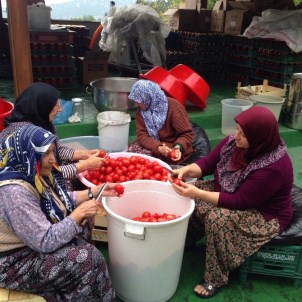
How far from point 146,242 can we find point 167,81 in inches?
111

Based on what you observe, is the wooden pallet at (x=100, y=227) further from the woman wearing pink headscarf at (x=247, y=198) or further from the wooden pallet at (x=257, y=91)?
the wooden pallet at (x=257, y=91)

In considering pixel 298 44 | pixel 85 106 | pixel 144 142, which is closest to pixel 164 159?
pixel 144 142

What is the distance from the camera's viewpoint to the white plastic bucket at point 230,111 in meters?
4.51

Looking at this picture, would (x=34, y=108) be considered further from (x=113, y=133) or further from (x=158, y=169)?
(x=113, y=133)

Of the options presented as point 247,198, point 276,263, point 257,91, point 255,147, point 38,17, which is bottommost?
point 276,263

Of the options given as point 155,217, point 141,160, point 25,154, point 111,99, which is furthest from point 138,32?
point 25,154

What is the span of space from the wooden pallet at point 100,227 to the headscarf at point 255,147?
0.87 metres

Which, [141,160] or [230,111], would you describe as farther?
[230,111]

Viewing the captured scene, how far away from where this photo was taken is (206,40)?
21.1 feet

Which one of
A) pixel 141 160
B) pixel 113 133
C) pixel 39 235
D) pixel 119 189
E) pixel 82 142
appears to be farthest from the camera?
pixel 113 133

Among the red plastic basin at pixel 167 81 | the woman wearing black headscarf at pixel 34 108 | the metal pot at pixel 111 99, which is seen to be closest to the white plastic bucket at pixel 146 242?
the woman wearing black headscarf at pixel 34 108

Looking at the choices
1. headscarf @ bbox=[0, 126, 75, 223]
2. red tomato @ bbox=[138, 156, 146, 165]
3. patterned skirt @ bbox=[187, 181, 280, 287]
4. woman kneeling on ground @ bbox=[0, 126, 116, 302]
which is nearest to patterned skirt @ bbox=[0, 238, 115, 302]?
woman kneeling on ground @ bbox=[0, 126, 116, 302]

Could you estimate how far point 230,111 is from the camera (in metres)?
4.54

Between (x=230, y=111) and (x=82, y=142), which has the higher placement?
(x=230, y=111)
